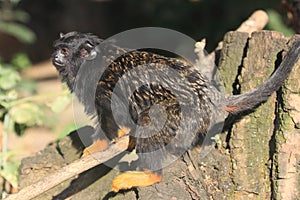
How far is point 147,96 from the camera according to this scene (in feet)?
11.8

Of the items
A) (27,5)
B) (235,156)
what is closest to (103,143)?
(235,156)

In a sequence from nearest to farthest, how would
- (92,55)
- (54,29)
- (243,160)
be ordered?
(243,160), (92,55), (54,29)

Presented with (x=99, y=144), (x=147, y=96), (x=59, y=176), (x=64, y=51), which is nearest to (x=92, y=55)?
(x=64, y=51)

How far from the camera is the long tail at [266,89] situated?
3537 millimetres

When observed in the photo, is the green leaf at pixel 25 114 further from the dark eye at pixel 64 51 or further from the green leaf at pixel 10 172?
the dark eye at pixel 64 51

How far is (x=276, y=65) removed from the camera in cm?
384

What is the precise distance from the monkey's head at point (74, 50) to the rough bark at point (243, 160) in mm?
772

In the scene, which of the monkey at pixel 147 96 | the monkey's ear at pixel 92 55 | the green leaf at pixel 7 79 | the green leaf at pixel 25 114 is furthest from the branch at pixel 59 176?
the green leaf at pixel 7 79

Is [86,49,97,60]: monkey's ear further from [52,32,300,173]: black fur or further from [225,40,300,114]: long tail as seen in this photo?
[225,40,300,114]: long tail

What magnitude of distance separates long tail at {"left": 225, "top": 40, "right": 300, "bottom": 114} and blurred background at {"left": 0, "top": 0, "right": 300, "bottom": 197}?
1.62 m

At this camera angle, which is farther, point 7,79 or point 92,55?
point 7,79

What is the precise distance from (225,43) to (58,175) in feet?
5.54

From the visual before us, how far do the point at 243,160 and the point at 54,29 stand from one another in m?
8.24

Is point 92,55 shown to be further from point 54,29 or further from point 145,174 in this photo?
point 54,29
